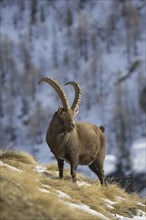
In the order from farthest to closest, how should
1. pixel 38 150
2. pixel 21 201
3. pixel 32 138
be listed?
pixel 32 138
pixel 38 150
pixel 21 201

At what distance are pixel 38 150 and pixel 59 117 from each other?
123 m

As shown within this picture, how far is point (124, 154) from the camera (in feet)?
392

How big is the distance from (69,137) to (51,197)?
532cm

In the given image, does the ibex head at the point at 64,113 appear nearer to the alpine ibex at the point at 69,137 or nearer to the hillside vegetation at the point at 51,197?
the alpine ibex at the point at 69,137

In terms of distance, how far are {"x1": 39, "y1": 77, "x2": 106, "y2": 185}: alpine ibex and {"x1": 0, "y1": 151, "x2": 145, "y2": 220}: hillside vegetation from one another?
0.73 metres

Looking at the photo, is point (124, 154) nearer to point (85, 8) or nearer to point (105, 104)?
point (105, 104)

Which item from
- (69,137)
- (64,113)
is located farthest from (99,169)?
(64,113)

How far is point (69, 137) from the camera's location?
46.2ft

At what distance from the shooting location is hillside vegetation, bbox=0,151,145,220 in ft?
26.8

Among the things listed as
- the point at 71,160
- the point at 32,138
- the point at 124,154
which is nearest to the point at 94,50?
the point at 32,138

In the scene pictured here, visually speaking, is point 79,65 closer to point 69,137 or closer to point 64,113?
point 69,137

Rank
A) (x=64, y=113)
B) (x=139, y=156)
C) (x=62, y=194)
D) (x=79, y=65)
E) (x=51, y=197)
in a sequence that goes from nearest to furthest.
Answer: (x=51, y=197), (x=62, y=194), (x=64, y=113), (x=139, y=156), (x=79, y=65)

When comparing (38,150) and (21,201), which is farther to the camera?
(38,150)

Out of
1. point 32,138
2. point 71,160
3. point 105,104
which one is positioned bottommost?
point 71,160
